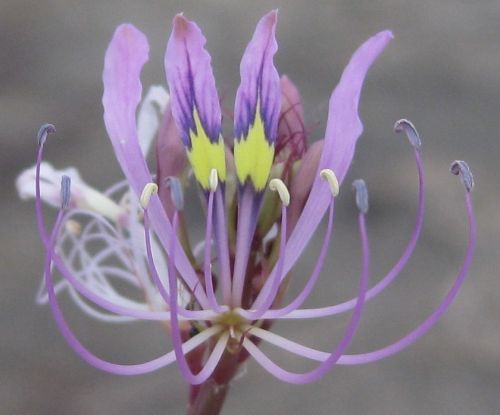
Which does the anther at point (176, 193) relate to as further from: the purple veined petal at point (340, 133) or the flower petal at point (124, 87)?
the purple veined petal at point (340, 133)

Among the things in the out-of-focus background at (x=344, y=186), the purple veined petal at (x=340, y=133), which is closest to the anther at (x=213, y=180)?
the purple veined petal at (x=340, y=133)

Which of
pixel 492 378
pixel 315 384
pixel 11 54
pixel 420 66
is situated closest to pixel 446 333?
pixel 492 378

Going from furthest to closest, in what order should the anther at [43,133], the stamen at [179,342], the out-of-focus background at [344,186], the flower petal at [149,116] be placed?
the out-of-focus background at [344,186] < the flower petal at [149,116] < the anther at [43,133] < the stamen at [179,342]

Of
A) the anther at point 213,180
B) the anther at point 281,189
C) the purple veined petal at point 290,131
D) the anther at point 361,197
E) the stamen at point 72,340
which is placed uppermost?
the purple veined petal at point 290,131

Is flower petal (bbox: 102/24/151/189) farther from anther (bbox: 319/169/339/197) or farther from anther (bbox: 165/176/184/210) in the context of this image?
anther (bbox: 319/169/339/197)

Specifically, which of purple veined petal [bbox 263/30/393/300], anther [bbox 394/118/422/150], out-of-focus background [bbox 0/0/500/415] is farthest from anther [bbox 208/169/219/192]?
out-of-focus background [bbox 0/0/500/415]

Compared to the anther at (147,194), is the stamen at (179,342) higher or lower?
lower

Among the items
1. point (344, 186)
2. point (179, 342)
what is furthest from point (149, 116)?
point (344, 186)
